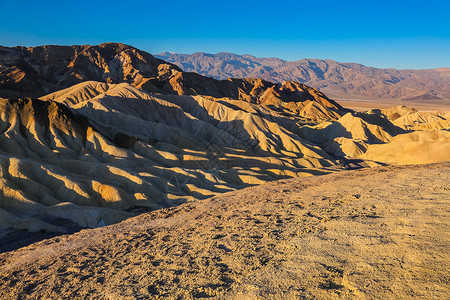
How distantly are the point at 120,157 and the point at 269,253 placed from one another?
32.8 metres

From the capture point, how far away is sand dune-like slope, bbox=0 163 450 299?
6.85 m

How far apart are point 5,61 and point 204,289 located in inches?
4723

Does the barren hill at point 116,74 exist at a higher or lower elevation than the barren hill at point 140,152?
higher

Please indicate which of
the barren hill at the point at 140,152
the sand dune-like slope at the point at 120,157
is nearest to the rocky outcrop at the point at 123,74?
the barren hill at the point at 140,152

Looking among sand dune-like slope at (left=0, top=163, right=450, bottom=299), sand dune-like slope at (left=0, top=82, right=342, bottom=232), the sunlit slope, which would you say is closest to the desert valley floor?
sand dune-like slope at (left=0, top=163, right=450, bottom=299)

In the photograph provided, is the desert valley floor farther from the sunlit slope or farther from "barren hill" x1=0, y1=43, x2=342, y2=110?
"barren hill" x1=0, y1=43, x2=342, y2=110

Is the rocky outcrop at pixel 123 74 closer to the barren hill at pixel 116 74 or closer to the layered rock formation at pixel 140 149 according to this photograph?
the barren hill at pixel 116 74

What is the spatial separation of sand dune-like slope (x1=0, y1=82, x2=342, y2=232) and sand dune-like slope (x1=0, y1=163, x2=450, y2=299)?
11822mm

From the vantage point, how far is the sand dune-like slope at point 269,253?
6.85 m

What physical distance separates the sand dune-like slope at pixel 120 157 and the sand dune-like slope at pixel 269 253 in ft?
38.8

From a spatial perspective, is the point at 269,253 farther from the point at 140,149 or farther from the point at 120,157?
the point at 140,149

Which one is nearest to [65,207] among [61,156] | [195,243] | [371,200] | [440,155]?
[61,156]

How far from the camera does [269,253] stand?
8.88 metres

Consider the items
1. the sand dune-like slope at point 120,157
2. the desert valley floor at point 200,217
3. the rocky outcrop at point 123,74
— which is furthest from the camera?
the rocky outcrop at point 123,74
